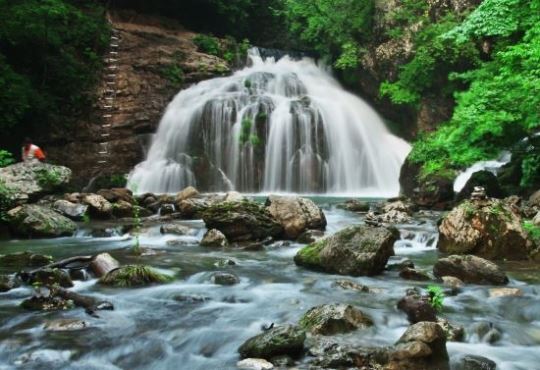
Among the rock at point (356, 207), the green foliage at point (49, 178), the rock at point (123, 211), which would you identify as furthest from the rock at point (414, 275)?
the green foliage at point (49, 178)

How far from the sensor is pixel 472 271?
283 inches

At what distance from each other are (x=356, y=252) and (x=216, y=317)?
8.49ft

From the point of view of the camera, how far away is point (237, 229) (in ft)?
34.3

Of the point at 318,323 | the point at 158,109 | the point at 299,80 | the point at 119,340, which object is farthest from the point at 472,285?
the point at 299,80

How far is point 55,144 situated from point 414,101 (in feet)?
44.6

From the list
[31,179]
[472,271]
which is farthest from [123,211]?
[472,271]

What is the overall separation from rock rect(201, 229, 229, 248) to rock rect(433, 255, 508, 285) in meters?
4.19

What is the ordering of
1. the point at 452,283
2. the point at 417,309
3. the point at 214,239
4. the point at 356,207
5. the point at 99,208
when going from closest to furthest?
the point at 417,309
the point at 452,283
the point at 214,239
the point at 99,208
the point at 356,207

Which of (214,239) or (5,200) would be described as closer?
(214,239)

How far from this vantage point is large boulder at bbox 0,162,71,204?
1268 cm

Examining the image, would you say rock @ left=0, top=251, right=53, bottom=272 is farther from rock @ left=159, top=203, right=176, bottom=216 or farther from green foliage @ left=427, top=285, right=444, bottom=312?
green foliage @ left=427, top=285, right=444, bottom=312

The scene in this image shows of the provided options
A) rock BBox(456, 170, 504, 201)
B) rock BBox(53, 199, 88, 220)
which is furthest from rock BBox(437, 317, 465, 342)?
rock BBox(53, 199, 88, 220)

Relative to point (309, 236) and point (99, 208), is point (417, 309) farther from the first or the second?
point (99, 208)

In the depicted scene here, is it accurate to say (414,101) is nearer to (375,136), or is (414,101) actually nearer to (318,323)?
(375,136)
